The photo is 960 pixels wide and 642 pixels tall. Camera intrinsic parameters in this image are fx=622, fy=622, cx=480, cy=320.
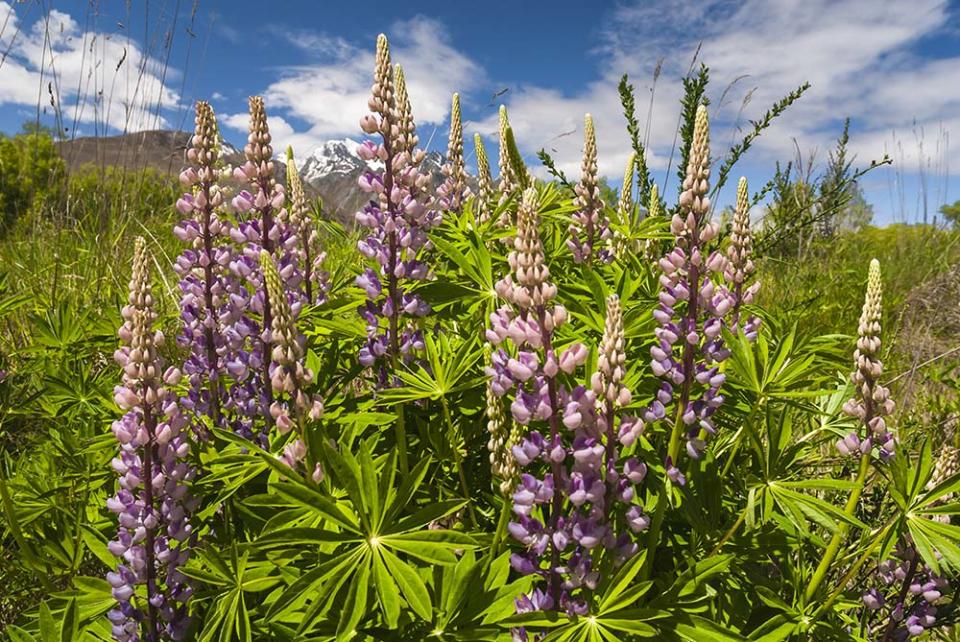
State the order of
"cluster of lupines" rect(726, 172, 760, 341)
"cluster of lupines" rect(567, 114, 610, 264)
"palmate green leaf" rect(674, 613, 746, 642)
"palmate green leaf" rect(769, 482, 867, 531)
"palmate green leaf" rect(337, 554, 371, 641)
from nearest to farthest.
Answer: "palmate green leaf" rect(337, 554, 371, 641) → "palmate green leaf" rect(674, 613, 746, 642) → "palmate green leaf" rect(769, 482, 867, 531) → "cluster of lupines" rect(726, 172, 760, 341) → "cluster of lupines" rect(567, 114, 610, 264)

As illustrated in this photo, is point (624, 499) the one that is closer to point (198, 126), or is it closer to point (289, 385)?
point (289, 385)

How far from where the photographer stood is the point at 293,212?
2.95m

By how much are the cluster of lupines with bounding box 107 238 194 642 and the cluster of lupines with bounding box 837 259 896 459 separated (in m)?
2.05

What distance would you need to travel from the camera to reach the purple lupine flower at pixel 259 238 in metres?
2.25

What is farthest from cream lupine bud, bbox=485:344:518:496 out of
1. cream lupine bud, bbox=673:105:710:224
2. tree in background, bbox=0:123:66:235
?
tree in background, bbox=0:123:66:235

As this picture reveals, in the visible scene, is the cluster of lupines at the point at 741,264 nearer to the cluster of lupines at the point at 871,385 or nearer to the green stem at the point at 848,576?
the cluster of lupines at the point at 871,385

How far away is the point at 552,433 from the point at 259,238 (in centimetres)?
142

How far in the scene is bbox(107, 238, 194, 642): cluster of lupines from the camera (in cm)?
182

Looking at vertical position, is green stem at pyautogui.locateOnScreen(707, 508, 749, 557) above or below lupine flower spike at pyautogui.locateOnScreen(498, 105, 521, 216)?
below

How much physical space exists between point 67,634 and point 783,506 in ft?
7.03

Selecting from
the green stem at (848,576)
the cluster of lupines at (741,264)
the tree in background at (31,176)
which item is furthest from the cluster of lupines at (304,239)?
the tree in background at (31,176)

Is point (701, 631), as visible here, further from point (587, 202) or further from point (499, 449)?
point (587, 202)

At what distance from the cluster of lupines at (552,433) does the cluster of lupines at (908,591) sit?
4.01 ft

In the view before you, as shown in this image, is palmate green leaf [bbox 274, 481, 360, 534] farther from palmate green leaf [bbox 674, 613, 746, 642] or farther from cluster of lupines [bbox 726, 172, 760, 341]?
cluster of lupines [bbox 726, 172, 760, 341]
